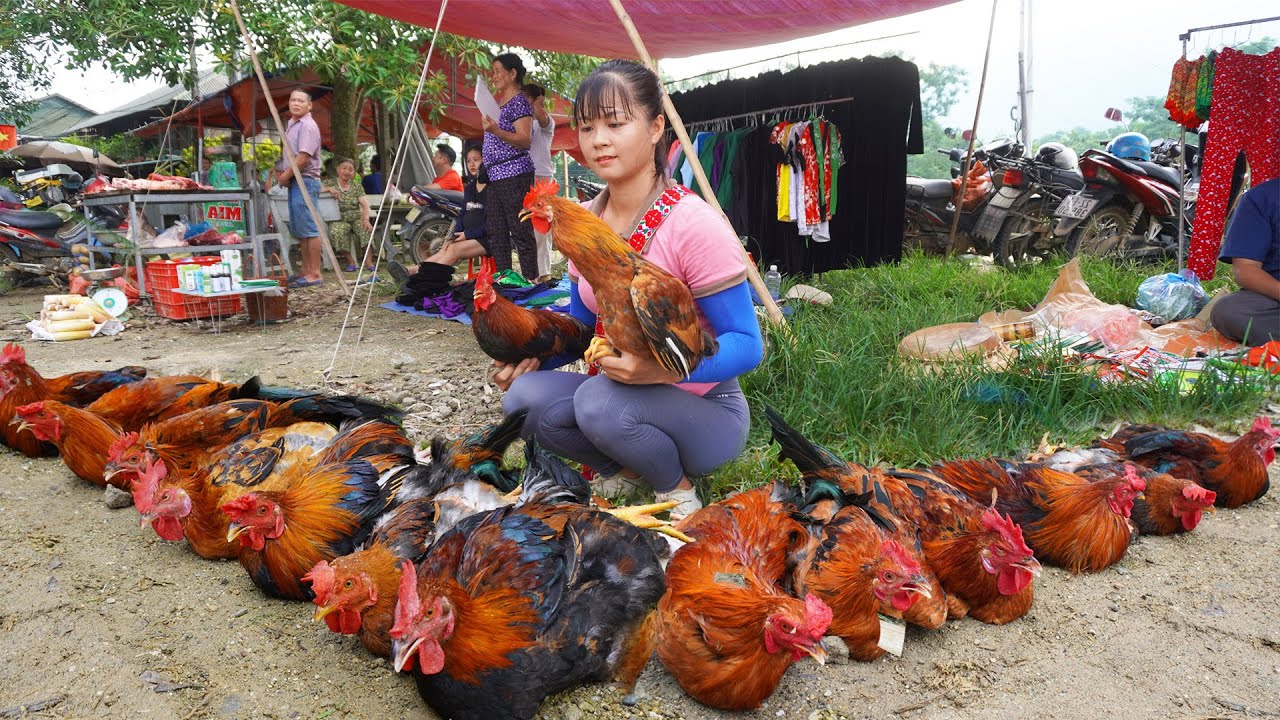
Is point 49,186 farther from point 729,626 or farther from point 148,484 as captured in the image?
point 729,626

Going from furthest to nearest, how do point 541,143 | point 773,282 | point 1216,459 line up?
point 541,143 → point 773,282 → point 1216,459

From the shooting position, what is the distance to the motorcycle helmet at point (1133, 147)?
9695 millimetres

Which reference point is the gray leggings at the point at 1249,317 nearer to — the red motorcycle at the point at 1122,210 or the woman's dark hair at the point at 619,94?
the red motorcycle at the point at 1122,210

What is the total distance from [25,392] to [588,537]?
3.05m

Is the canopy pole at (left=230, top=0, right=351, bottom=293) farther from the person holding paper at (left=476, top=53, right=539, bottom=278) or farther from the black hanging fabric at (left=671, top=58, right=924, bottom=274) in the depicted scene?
the black hanging fabric at (left=671, top=58, right=924, bottom=274)

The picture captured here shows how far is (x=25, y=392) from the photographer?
353 cm

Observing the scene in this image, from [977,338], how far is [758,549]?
300 cm

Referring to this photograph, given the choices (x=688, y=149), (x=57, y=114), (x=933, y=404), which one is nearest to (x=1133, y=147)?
(x=688, y=149)

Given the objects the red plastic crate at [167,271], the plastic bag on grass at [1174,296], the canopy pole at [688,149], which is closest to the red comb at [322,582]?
the canopy pole at [688,149]

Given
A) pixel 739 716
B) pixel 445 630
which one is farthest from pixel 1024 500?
pixel 445 630

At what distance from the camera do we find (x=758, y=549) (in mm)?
2172

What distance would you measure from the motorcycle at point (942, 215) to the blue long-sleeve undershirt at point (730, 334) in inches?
279

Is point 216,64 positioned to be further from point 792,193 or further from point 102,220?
point 792,193

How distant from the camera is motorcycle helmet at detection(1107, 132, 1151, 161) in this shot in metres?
9.70
